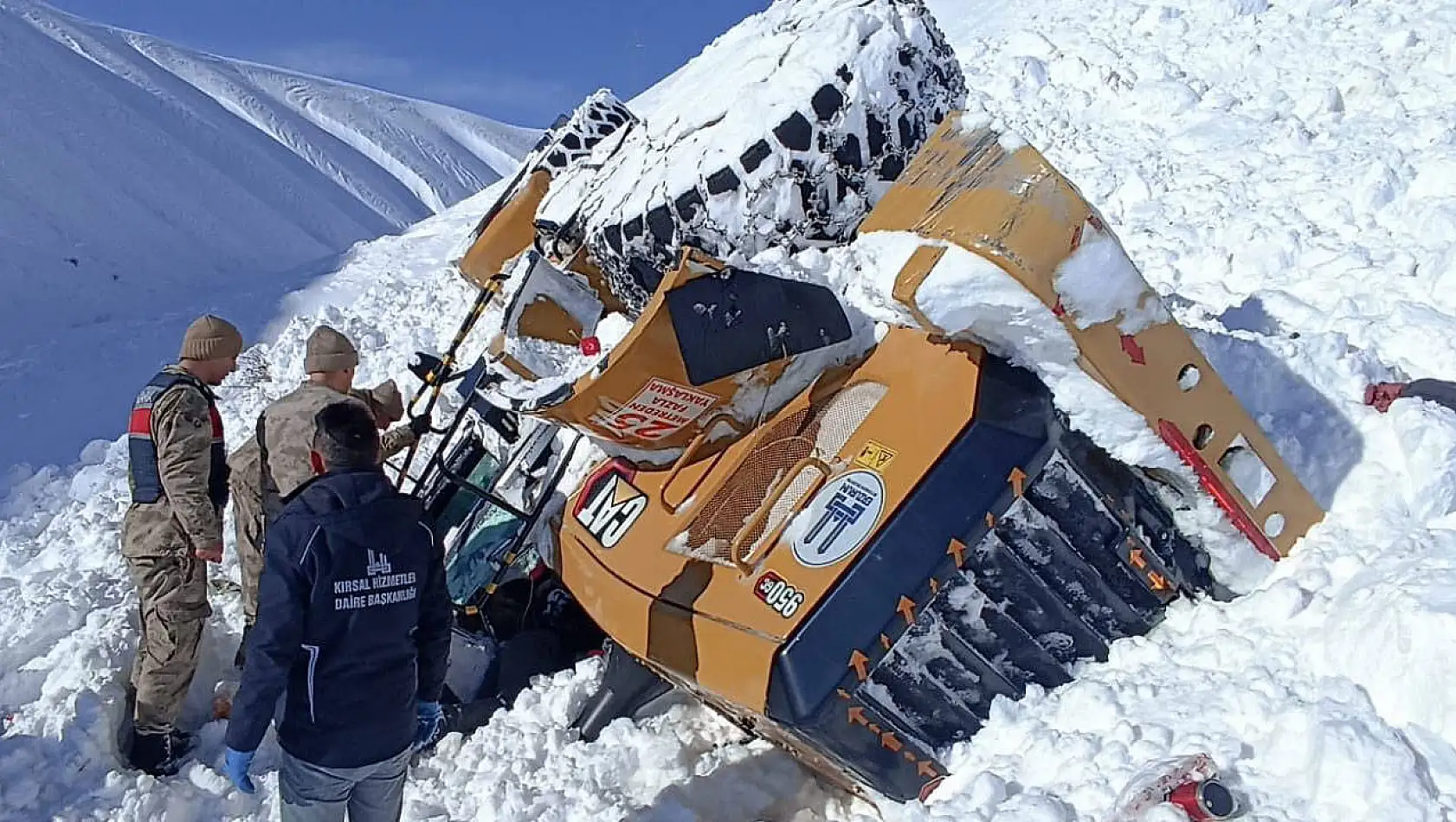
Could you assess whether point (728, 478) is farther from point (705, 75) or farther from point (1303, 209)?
point (1303, 209)

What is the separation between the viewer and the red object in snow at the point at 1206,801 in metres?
2.69

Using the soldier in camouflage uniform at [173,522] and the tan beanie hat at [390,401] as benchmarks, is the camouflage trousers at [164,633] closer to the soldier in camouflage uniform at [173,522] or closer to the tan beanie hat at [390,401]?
the soldier in camouflage uniform at [173,522]

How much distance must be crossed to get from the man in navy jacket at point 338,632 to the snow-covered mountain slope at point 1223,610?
29.1 inches

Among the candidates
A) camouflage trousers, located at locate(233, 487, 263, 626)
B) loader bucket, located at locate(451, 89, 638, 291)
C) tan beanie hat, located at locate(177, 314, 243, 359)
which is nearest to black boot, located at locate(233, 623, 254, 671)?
camouflage trousers, located at locate(233, 487, 263, 626)

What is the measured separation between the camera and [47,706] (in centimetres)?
461

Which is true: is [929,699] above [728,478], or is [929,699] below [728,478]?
below

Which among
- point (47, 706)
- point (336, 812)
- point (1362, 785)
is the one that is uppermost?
point (1362, 785)

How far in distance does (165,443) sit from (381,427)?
1259mm

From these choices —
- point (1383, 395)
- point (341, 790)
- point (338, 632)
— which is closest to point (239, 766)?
point (341, 790)

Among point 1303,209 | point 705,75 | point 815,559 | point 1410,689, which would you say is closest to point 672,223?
point 705,75

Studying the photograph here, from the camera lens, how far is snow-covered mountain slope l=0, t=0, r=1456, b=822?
Result: 113 inches

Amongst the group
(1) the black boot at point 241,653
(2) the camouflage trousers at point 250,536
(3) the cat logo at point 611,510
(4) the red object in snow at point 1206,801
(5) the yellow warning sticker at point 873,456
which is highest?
(5) the yellow warning sticker at point 873,456

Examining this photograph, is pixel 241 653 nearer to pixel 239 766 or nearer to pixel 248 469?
pixel 248 469

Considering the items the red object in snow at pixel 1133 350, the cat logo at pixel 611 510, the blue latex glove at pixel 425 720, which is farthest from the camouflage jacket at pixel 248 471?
the red object in snow at pixel 1133 350
